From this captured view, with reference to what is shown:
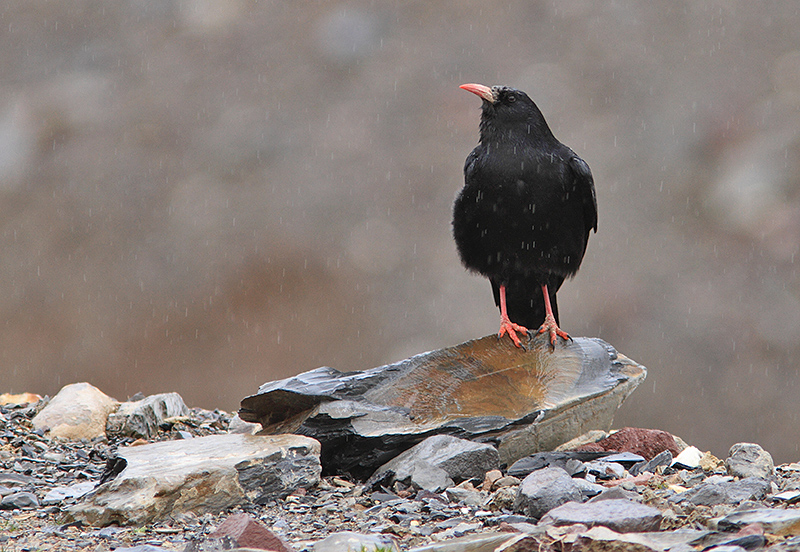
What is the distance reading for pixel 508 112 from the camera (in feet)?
18.9

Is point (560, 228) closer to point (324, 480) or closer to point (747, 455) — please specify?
point (747, 455)

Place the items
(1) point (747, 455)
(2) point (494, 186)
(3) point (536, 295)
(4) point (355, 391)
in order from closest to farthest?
(1) point (747, 455) → (4) point (355, 391) → (2) point (494, 186) → (3) point (536, 295)

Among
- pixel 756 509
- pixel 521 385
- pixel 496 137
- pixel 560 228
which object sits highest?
pixel 496 137

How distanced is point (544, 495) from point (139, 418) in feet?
11.8

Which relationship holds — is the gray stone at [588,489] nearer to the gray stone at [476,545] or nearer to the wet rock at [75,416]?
the gray stone at [476,545]

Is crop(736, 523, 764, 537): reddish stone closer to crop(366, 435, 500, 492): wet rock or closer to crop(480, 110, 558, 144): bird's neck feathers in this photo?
crop(366, 435, 500, 492): wet rock

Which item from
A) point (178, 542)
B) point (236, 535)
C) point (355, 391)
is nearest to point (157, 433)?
point (355, 391)

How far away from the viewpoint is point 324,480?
4.29 meters

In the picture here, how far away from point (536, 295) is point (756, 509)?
313 cm

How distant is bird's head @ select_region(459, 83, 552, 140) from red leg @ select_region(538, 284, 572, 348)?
113 centimetres

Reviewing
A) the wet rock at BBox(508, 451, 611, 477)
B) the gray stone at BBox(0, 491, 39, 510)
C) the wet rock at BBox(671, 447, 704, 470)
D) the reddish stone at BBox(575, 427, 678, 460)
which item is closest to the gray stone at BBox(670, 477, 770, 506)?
the wet rock at BBox(508, 451, 611, 477)

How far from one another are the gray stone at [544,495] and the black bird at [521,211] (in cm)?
204

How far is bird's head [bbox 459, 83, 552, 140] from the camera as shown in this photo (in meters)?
5.72

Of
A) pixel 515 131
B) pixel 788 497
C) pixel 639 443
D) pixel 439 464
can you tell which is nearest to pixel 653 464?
pixel 639 443
